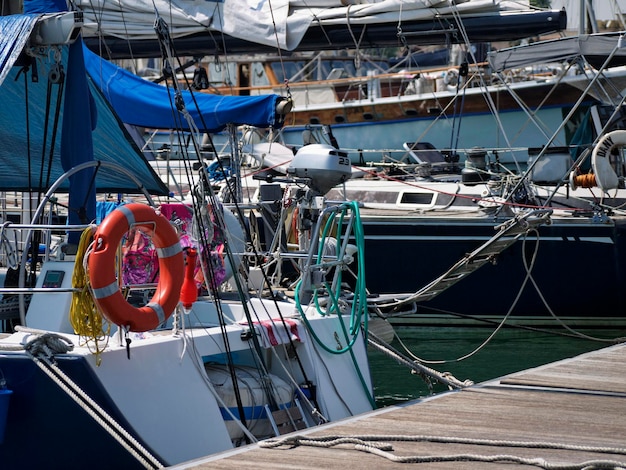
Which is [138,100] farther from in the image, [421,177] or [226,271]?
[421,177]

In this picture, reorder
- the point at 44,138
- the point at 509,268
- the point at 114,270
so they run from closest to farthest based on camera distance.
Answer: the point at 114,270 < the point at 44,138 < the point at 509,268

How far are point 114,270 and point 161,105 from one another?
6.19m

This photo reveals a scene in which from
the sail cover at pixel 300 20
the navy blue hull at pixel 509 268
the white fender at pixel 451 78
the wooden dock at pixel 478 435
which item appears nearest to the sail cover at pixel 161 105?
the sail cover at pixel 300 20

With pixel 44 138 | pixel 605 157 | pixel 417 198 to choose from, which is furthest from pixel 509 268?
pixel 44 138

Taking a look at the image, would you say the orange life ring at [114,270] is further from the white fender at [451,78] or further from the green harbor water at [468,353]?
the white fender at [451,78]

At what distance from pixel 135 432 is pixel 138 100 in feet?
21.3

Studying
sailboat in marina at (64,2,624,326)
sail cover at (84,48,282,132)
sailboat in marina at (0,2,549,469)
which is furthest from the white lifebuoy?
sailboat in marina at (0,2,549,469)

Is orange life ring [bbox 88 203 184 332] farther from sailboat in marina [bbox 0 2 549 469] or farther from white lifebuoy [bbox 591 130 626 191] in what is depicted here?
white lifebuoy [bbox 591 130 626 191]

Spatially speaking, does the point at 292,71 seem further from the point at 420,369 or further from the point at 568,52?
the point at 420,369

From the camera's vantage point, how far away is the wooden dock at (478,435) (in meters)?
5.07

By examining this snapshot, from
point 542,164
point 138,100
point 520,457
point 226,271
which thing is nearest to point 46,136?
point 226,271

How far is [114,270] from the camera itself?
6.04m

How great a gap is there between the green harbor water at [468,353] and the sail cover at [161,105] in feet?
10.1

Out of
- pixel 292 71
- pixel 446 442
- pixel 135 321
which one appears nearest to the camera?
pixel 446 442
